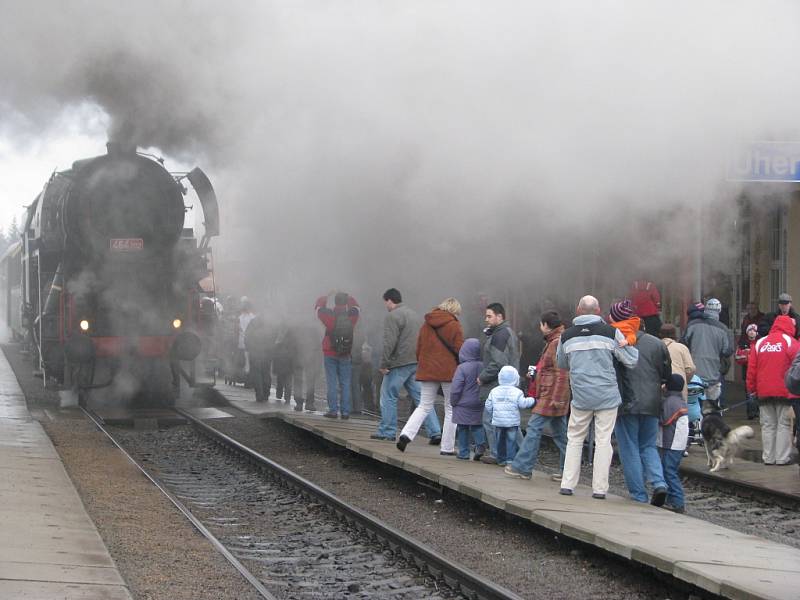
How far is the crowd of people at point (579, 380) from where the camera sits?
8.37 metres

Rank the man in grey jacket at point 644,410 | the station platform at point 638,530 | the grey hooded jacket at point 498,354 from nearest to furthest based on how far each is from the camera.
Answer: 1. the station platform at point 638,530
2. the man in grey jacket at point 644,410
3. the grey hooded jacket at point 498,354

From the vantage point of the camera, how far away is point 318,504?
31.9ft

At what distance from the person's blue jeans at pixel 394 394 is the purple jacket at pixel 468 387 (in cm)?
92

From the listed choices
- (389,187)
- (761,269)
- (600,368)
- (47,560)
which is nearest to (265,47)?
(389,187)

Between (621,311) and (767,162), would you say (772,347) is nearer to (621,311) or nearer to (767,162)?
(767,162)

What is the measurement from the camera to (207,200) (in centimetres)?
1636

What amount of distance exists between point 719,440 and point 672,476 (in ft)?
8.36

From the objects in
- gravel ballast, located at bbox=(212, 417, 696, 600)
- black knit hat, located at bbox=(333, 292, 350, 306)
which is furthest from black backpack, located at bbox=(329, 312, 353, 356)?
gravel ballast, located at bbox=(212, 417, 696, 600)

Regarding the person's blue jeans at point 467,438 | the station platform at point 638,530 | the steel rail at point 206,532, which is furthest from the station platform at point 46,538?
the person's blue jeans at point 467,438

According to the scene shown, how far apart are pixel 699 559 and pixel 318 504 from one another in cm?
411

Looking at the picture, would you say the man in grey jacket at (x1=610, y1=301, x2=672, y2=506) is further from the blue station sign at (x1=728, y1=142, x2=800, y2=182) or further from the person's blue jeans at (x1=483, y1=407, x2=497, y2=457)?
the blue station sign at (x1=728, y1=142, x2=800, y2=182)

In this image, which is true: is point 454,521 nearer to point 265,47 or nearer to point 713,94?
point 713,94

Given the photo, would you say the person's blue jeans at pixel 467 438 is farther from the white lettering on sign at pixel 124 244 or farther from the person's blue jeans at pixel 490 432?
the white lettering on sign at pixel 124 244

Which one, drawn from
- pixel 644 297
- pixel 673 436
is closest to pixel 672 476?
pixel 673 436
